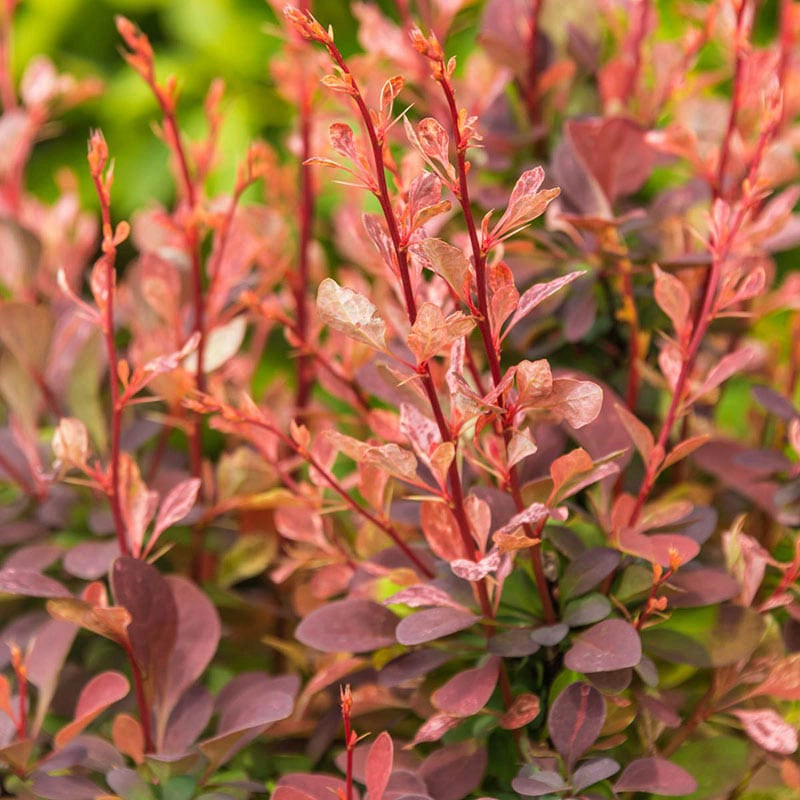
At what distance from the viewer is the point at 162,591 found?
1.55 feet

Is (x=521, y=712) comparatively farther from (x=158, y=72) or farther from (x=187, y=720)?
(x=158, y=72)

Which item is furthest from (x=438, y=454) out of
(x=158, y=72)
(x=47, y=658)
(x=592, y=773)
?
(x=158, y=72)

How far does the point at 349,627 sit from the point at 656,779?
14cm

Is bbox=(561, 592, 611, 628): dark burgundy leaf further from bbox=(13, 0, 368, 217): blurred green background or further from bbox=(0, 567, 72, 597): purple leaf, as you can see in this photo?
bbox=(13, 0, 368, 217): blurred green background

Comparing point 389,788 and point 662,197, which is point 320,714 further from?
point 662,197

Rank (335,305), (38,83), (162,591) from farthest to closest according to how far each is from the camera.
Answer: (38,83)
(162,591)
(335,305)

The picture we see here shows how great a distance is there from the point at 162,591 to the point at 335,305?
18 cm

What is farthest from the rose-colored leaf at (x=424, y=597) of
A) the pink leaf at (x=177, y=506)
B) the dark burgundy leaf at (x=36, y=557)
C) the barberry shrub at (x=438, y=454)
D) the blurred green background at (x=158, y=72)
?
the blurred green background at (x=158, y=72)

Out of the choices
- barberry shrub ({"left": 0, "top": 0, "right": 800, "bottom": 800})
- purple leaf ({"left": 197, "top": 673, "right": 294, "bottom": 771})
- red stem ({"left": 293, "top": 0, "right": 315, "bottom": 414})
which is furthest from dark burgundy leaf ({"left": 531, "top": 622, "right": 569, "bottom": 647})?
red stem ({"left": 293, "top": 0, "right": 315, "bottom": 414})

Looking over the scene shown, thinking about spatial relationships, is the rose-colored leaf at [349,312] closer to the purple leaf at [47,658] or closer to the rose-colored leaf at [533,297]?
the rose-colored leaf at [533,297]

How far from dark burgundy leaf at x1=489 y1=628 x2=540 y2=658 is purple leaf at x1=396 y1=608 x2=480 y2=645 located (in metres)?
0.01

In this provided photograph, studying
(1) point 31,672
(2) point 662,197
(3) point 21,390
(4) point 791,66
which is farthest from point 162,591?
(4) point 791,66

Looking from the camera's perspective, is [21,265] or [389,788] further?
[21,265]

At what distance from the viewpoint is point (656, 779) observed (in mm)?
417
